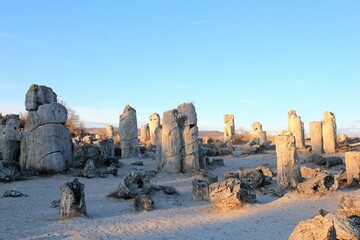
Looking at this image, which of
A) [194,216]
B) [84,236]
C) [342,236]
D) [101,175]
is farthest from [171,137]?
[342,236]

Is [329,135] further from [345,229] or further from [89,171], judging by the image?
[345,229]

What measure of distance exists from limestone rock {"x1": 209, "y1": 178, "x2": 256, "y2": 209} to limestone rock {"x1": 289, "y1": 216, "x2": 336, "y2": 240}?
192 inches

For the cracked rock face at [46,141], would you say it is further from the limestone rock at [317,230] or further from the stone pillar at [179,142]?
the limestone rock at [317,230]

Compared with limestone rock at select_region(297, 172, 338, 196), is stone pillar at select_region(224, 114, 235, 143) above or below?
above

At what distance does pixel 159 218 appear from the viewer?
8.80 meters

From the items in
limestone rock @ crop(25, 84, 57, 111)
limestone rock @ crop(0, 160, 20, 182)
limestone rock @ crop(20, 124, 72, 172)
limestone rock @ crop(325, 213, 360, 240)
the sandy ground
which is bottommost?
the sandy ground

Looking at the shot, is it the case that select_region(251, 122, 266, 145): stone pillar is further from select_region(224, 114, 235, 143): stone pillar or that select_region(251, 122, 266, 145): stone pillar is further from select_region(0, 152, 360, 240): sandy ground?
select_region(0, 152, 360, 240): sandy ground

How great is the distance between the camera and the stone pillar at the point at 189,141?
14.9 metres

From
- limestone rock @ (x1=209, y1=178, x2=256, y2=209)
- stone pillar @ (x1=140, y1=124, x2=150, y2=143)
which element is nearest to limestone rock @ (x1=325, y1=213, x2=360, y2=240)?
limestone rock @ (x1=209, y1=178, x2=256, y2=209)

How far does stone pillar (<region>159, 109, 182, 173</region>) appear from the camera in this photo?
14.8m

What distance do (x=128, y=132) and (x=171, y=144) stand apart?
273 inches

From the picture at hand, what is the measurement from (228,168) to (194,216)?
344 inches

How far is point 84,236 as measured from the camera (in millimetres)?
7227

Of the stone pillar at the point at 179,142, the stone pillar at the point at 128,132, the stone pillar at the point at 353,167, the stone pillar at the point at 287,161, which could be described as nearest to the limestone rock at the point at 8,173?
the stone pillar at the point at 179,142
